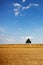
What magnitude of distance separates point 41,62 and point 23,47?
57 centimetres

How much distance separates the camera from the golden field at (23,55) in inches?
70.3

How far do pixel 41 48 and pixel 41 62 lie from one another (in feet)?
1.47

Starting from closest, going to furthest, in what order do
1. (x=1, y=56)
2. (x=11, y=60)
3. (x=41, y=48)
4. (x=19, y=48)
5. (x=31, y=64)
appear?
(x=31, y=64), (x=11, y=60), (x=1, y=56), (x=41, y=48), (x=19, y=48)

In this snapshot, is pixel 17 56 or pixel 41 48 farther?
pixel 41 48

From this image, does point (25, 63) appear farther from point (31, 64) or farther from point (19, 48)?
point (19, 48)

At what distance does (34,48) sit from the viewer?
90.9 inches

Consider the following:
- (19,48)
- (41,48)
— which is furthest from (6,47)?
(41,48)

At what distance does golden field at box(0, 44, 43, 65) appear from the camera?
70.3 inches

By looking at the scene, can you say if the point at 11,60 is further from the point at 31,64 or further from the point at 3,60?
the point at 31,64

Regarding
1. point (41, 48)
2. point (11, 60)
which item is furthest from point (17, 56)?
point (41, 48)

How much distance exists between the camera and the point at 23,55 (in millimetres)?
1992

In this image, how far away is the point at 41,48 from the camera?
2172 millimetres

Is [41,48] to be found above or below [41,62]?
above

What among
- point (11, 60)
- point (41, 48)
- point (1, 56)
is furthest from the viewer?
point (41, 48)
